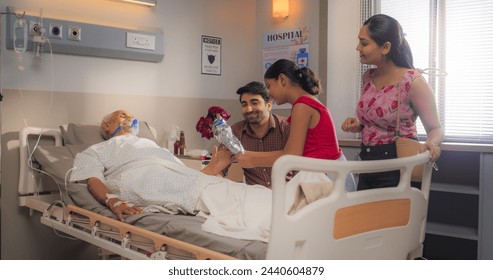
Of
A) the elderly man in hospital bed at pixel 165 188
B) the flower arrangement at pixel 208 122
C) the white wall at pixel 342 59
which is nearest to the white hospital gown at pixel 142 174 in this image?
the elderly man in hospital bed at pixel 165 188

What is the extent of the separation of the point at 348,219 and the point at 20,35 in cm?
235

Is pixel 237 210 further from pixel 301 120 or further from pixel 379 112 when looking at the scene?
pixel 379 112

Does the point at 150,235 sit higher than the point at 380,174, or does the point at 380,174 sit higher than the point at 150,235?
the point at 380,174

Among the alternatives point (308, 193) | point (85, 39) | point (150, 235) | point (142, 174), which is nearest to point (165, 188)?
point (142, 174)

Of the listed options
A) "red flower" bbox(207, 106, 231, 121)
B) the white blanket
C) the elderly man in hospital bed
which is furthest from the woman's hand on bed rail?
"red flower" bbox(207, 106, 231, 121)

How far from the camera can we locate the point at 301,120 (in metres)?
2.16

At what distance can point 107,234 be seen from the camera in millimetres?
2279

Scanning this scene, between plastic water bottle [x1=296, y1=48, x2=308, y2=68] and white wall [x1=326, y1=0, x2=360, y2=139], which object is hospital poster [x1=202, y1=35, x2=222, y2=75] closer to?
plastic water bottle [x1=296, y1=48, x2=308, y2=68]

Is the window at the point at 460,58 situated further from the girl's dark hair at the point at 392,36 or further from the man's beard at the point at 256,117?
the girl's dark hair at the point at 392,36

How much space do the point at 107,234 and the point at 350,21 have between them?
8.96 ft

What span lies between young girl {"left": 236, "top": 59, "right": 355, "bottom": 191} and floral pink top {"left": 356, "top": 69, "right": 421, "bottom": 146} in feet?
0.56
